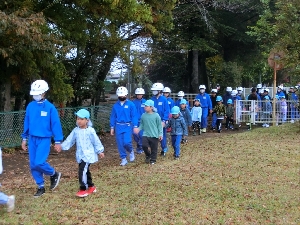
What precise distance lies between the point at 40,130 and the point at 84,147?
2.66 ft

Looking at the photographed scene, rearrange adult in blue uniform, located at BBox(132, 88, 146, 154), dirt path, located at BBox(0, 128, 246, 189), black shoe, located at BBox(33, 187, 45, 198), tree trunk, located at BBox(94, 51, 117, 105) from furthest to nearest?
1. tree trunk, located at BBox(94, 51, 117, 105)
2. adult in blue uniform, located at BBox(132, 88, 146, 154)
3. dirt path, located at BBox(0, 128, 246, 189)
4. black shoe, located at BBox(33, 187, 45, 198)

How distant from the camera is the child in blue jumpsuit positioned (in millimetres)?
7336

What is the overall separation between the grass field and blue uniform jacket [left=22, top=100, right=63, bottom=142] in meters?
1.10

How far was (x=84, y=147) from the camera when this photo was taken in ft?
24.4

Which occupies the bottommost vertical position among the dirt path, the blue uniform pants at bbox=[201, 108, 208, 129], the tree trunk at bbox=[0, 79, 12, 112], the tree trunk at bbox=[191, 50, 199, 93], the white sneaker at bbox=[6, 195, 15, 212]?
the dirt path

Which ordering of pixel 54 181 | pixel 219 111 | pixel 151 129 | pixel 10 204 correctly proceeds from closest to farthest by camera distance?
1. pixel 10 204
2. pixel 54 181
3. pixel 151 129
4. pixel 219 111

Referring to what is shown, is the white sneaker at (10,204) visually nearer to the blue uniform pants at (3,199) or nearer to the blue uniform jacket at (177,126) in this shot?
the blue uniform pants at (3,199)

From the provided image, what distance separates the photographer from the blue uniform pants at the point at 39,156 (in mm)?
7309

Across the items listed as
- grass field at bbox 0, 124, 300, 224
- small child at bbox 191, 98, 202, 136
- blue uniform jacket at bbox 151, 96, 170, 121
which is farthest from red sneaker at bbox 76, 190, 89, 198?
small child at bbox 191, 98, 202, 136

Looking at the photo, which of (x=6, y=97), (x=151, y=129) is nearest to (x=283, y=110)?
(x=151, y=129)

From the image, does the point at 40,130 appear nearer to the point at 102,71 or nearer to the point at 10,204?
the point at 10,204

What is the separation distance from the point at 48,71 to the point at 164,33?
33.9 ft

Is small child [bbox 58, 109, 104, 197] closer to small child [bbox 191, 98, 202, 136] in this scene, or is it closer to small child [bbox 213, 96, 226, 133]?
small child [bbox 191, 98, 202, 136]

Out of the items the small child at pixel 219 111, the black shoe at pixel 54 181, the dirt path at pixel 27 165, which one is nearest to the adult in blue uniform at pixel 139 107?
the dirt path at pixel 27 165
